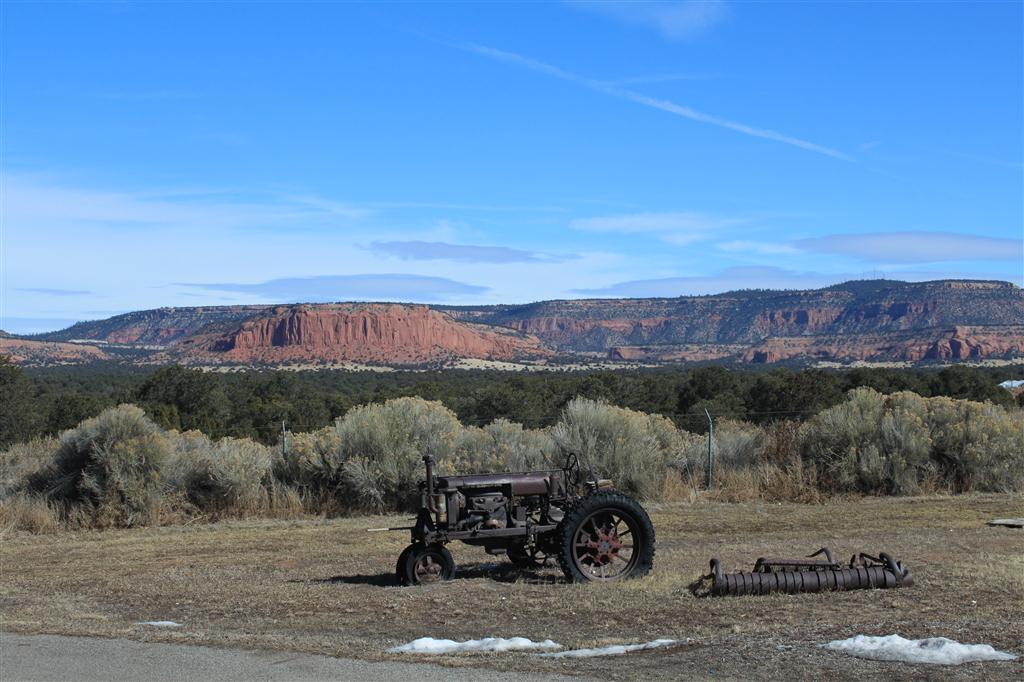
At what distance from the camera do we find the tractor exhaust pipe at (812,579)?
977cm

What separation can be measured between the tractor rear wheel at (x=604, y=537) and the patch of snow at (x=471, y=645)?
2.46 metres

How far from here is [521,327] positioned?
18188 centimetres

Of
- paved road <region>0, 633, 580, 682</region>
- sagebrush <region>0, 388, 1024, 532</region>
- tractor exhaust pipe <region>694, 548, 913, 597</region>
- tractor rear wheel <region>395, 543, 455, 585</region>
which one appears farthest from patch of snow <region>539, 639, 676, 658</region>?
sagebrush <region>0, 388, 1024, 532</region>

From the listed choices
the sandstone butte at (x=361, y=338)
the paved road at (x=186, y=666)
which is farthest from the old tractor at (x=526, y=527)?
the sandstone butte at (x=361, y=338)

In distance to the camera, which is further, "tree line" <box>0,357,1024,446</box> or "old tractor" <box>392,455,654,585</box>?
"tree line" <box>0,357,1024,446</box>

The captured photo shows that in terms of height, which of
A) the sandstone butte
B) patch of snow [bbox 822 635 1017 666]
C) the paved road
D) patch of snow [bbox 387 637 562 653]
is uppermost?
the sandstone butte

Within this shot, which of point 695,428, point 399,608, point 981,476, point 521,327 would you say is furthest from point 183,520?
point 521,327

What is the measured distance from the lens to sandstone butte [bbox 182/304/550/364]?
145m

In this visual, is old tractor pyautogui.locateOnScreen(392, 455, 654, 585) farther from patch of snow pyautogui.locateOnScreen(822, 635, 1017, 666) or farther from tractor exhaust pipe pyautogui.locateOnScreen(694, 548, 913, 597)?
patch of snow pyautogui.locateOnScreen(822, 635, 1017, 666)

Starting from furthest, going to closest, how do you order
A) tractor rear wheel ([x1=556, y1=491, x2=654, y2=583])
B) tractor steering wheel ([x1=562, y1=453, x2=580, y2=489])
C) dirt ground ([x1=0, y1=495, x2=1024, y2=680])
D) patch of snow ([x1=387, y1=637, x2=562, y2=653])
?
tractor steering wheel ([x1=562, y1=453, x2=580, y2=489])
tractor rear wheel ([x1=556, y1=491, x2=654, y2=583])
patch of snow ([x1=387, y1=637, x2=562, y2=653])
dirt ground ([x1=0, y1=495, x2=1024, y2=680])

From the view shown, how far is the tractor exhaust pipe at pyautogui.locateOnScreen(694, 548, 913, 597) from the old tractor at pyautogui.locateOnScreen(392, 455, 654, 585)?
1247 mm

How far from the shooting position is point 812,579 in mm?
9797

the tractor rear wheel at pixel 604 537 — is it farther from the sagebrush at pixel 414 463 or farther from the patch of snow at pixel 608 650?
the sagebrush at pixel 414 463

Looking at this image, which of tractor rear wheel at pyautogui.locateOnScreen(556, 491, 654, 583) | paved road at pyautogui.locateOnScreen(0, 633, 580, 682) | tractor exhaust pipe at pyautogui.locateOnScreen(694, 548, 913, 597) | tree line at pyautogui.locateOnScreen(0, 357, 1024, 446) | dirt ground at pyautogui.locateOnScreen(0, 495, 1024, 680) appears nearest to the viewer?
paved road at pyautogui.locateOnScreen(0, 633, 580, 682)
